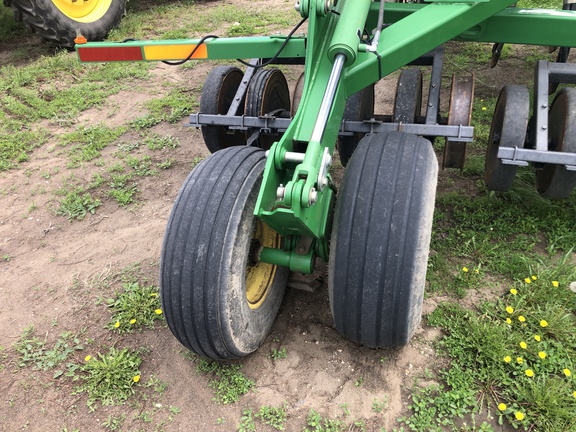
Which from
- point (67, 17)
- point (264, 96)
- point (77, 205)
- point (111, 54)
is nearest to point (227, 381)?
point (264, 96)

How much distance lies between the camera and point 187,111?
5156 millimetres

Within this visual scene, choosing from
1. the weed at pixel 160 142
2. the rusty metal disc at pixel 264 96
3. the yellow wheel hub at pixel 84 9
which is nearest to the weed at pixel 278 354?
the rusty metal disc at pixel 264 96

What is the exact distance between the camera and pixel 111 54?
3301 mm

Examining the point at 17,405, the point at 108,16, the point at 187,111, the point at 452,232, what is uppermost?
the point at 108,16

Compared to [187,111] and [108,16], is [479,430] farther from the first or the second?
[108,16]

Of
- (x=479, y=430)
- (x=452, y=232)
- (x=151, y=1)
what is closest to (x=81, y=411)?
(x=479, y=430)

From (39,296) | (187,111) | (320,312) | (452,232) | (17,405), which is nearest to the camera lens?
(17,405)

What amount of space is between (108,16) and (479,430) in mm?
7236

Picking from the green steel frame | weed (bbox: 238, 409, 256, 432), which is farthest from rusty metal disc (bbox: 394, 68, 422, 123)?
weed (bbox: 238, 409, 256, 432)

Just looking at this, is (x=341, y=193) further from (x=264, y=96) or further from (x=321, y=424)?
(x=264, y=96)

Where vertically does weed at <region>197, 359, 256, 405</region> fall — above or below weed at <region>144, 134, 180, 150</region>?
below

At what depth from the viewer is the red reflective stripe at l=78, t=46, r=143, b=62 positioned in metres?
3.25

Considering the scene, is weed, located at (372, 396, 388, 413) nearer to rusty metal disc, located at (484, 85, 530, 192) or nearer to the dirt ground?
the dirt ground

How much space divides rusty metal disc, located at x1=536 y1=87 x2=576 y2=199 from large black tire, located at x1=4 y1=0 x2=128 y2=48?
569cm
